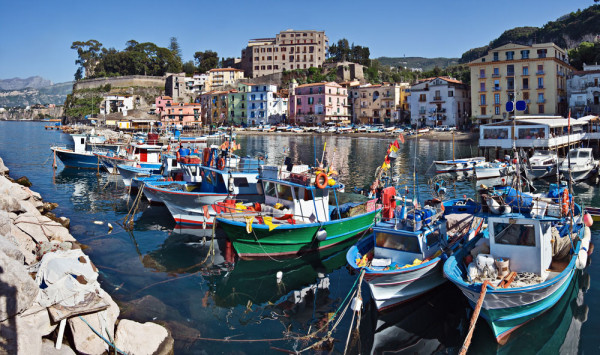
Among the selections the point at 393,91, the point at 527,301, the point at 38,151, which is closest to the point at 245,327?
the point at 527,301

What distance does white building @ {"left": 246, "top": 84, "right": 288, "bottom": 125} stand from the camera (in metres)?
91.2

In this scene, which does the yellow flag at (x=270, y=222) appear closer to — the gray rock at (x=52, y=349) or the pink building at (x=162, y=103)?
the gray rock at (x=52, y=349)

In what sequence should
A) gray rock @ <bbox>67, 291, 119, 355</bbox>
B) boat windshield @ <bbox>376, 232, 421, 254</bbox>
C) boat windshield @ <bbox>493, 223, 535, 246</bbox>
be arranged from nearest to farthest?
gray rock @ <bbox>67, 291, 119, 355</bbox> < boat windshield @ <bbox>493, 223, 535, 246</bbox> < boat windshield @ <bbox>376, 232, 421, 254</bbox>

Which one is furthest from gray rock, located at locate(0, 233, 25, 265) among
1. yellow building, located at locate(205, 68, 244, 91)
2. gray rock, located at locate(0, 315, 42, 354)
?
yellow building, located at locate(205, 68, 244, 91)

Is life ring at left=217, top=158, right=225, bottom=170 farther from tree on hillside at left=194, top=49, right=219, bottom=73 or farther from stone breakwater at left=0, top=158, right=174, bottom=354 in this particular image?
tree on hillside at left=194, top=49, right=219, bottom=73

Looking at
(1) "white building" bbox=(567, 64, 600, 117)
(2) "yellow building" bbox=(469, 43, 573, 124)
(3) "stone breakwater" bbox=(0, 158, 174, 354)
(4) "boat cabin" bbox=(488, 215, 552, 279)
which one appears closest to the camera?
(3) "stone breakwater" bbox=(0, 158, 174, 354)

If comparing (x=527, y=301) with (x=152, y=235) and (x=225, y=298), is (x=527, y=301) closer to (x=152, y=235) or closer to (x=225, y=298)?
(x=225, y=298)

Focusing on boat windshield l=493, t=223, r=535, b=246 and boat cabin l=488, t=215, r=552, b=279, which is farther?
boat windshield l=493, t=223, r=535, b=246

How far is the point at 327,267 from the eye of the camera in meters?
15.3

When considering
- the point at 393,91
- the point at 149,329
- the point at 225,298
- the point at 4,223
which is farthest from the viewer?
the point at 393,91

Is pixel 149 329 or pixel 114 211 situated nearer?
pixel 149 329

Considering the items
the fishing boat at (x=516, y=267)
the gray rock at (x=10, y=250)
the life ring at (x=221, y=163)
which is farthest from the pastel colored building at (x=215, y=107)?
the fishing boat at (x=516, y=267)

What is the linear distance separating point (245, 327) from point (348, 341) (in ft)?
8.55

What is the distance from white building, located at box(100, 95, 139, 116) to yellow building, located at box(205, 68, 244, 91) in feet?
56.7
